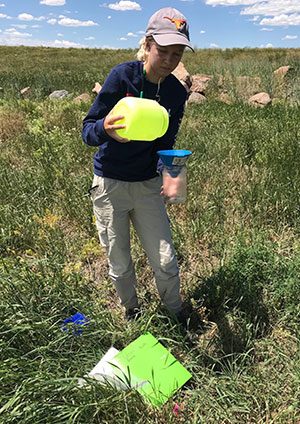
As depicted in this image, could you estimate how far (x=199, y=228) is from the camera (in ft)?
8.78

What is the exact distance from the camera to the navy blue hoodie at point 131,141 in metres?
1.54

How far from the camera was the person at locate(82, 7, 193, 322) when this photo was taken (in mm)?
1487

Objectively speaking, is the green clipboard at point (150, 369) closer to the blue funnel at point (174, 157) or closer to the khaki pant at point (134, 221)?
the khaki pant at point (134, 221)

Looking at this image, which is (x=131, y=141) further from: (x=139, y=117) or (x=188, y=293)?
(x=188, y=293)

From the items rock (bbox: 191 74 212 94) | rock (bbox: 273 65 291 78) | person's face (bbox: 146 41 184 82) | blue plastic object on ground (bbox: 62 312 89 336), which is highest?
rock (bbox: 273 65 291 78)

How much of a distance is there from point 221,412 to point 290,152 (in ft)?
8.88

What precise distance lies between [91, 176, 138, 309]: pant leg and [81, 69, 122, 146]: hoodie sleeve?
278mm

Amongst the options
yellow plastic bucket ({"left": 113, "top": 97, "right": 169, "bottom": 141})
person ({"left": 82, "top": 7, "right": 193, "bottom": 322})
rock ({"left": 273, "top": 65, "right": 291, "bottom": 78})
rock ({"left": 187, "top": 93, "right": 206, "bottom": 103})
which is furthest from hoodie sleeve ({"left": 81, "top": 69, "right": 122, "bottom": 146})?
rock ({"left": 273, "top": 65, "right": 291, "bottom": 78})

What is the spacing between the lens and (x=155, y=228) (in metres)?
1.74

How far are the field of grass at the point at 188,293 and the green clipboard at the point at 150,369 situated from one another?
2.2 inches

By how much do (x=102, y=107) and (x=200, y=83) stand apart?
888cm

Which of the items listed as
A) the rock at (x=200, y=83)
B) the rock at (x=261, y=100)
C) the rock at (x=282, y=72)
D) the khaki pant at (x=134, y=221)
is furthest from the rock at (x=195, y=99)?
the khaki pant at (x=134, y=221)

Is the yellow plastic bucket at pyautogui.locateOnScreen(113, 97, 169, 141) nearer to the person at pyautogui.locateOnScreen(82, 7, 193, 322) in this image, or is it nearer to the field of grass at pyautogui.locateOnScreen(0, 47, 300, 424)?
the person at pyautogui.locateOnScreen(82, 7, 193, 322)

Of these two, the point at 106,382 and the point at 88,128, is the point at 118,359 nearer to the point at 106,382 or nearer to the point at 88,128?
the point at 106,382
